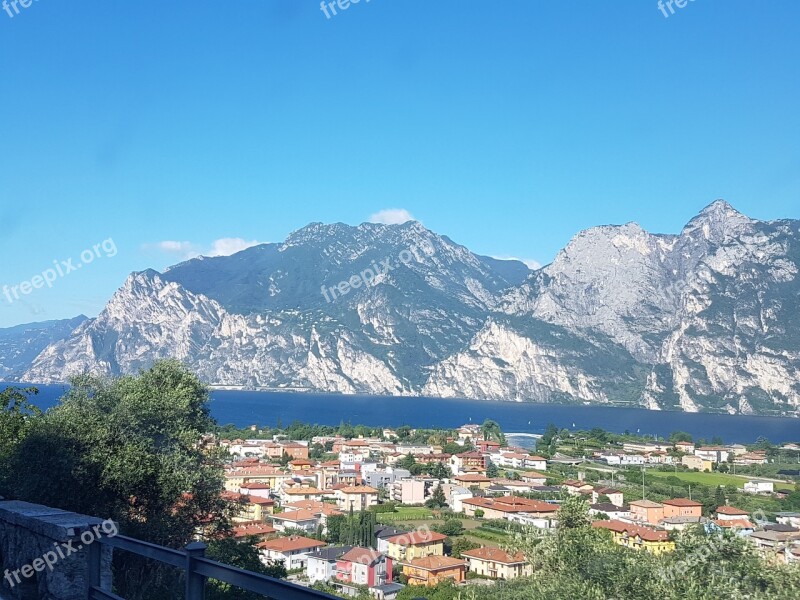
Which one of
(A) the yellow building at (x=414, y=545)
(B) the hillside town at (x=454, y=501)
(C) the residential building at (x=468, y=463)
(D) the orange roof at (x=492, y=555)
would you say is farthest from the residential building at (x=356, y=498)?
(D) the orange roof at (x=492, y=555)

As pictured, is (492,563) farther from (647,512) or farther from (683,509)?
(683,509)

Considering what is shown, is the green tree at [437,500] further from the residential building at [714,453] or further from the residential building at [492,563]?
the residential building at [714,453]

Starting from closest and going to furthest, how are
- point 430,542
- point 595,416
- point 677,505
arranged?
point 430,542, point 677,505, point 595,416

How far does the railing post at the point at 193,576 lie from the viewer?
3.08 m

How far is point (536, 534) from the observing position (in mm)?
17719

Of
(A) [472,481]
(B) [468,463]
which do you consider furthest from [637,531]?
(B) [468,463]

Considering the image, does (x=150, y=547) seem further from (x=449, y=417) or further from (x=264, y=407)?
(x=264, y=407)

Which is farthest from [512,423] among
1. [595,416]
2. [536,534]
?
[536,534]

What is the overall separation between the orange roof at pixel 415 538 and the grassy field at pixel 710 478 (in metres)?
36.3

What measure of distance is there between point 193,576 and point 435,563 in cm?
3114

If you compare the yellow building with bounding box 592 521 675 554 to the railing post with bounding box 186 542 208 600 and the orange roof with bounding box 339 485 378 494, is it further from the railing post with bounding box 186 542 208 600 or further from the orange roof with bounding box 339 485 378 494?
the railing post with bounding box 186 542 208 600

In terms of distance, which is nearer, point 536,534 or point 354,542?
point 536,534

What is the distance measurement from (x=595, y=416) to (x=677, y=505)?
353 ft

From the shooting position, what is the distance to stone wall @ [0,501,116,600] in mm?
4301
